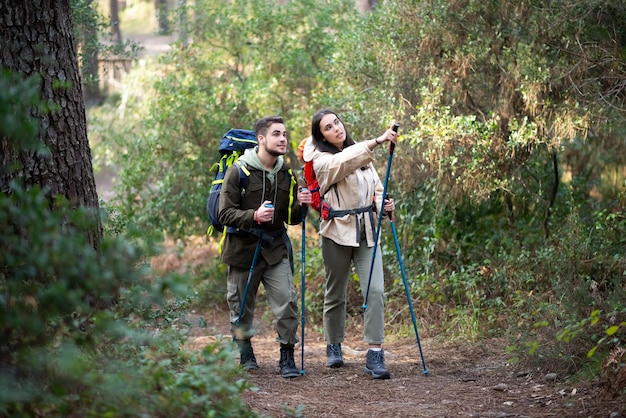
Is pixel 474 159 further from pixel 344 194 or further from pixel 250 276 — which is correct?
pixel 250 276

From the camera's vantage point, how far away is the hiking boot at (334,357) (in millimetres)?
7047

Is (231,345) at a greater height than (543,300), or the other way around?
(231,345)

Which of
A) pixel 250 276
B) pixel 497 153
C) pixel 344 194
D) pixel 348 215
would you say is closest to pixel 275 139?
pixel 344 194

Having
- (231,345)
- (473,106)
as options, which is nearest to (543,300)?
(473,106)

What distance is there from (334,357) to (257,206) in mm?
1490

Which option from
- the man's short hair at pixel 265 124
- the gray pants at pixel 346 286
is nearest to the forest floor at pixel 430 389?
the gray pants at pixel 346 286

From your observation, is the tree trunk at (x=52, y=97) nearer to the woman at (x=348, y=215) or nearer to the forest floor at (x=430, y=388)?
the forest floor at (x=430, y=388)

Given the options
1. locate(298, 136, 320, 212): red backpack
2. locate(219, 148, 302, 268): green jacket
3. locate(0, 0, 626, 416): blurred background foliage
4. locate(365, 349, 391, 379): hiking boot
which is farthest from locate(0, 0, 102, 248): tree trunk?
locate(365, 349, 391, 379): hiking boot

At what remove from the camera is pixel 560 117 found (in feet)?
26.3

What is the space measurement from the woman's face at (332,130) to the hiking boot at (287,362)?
1.76 m

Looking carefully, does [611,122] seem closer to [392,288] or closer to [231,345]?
[392,288]

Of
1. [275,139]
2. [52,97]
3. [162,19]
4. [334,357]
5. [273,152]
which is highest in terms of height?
[162,19]

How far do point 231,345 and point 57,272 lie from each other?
1266 millimetres

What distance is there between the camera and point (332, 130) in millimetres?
6805
